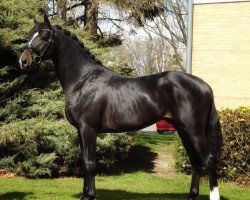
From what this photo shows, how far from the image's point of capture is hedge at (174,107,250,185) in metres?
9.10

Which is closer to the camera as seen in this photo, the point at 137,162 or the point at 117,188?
the point at 117,188

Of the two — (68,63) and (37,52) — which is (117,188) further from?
(37,52)

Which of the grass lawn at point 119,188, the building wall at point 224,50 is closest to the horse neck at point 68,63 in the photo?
the grass lawn at point 119,188

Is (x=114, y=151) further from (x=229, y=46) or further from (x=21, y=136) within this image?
(x=229, y=46)

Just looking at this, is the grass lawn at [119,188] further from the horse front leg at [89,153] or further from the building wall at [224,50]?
the building wall at [224,50]

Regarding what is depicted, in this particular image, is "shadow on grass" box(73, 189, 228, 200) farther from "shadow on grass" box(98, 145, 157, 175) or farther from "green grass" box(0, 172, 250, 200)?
"shadow on grass" box(98, 145, 157, 175)

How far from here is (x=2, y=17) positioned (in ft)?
33.3

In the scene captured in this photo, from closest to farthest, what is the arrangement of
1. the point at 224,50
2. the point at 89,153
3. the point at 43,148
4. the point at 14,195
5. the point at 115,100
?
the point at 89,153
the point at 115,100
the point at 14,195
the point at 43,148
the point at 224,50

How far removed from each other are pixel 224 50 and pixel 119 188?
547cm

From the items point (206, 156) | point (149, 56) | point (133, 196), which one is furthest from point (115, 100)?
point (149, 56)

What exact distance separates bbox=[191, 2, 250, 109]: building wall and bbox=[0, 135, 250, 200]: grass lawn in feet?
9.83

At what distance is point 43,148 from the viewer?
975 centimetres

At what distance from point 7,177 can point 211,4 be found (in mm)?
7379

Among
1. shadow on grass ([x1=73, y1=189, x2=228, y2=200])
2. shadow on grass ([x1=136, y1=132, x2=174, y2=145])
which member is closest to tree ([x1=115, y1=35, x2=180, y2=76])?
shadow on grass ([x1=136, y1=132, x2=174, y2=145])
